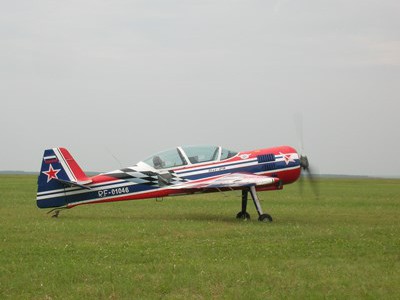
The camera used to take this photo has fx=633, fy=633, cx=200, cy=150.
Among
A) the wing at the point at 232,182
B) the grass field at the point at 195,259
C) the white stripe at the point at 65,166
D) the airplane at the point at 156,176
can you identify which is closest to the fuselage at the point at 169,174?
the airplane at the point at 156,176

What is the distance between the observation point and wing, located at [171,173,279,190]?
17672 mm

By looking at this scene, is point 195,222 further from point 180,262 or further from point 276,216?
point 180,262

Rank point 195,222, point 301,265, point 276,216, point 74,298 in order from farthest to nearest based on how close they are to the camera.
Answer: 1. point 276,216
2. point 195,222
3. point 301,265
4. point 74,298

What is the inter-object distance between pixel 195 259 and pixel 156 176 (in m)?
7.93

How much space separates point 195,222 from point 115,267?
724 cm

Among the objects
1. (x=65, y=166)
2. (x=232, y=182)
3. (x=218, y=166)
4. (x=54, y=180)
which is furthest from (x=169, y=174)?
(x=54, y=180)

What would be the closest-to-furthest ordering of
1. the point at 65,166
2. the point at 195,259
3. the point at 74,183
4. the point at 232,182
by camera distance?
the point at 195,259, the point at 232,182, the point at 74,183, the point at 65,166

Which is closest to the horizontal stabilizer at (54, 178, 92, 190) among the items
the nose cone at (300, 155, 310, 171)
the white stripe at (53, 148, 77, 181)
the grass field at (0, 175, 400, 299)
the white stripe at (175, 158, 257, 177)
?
the white stripe at (53, 148, 77, 181)

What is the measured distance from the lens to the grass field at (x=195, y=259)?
8719 millimetres

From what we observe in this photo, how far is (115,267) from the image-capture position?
10102mm

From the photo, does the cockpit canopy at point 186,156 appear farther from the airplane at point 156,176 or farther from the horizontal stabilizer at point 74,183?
the horizontal stabilizer at point 74,183

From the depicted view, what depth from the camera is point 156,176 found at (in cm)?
1862

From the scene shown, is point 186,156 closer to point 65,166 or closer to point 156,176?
point 156,176

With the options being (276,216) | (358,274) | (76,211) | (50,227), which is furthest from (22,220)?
(358,274)
